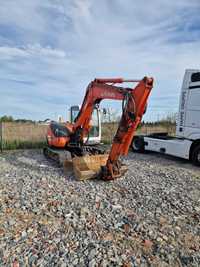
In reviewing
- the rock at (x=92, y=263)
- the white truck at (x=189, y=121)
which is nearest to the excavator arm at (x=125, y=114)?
the white truck at (x=189, y=121)

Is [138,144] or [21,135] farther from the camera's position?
[21,135]

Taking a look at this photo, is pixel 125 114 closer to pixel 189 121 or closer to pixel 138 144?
pixel 189 121

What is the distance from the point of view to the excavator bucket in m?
6.17

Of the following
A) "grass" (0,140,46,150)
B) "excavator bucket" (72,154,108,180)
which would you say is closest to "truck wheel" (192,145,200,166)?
"excavator bucket" (72,154,108,180)

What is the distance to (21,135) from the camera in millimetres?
12953

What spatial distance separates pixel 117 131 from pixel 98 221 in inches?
104

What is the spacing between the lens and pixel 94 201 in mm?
4715

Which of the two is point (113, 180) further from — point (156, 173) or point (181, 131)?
point (181, 131)

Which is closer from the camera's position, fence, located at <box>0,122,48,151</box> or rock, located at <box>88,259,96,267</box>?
rock, located at <box>88,259,96,267</box>

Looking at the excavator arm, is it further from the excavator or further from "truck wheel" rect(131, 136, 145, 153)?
"truck wheel" rect(131, 136, 145, 153)

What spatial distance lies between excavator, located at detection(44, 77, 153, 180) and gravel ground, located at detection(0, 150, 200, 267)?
72 cm

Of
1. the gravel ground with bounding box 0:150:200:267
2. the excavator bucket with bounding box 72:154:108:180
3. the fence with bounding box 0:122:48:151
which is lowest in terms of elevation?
the gravel ground with bounding box 0:150:200:267

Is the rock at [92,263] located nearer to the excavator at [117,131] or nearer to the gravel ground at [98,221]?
the gravel ground at [98,221]

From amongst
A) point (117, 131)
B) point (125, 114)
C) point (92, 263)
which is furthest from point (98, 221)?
point (125, 114)
